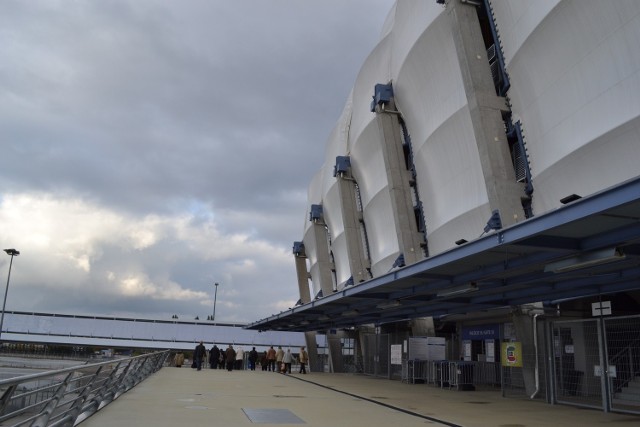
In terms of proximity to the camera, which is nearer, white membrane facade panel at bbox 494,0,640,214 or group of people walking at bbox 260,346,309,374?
white membrane facade panel at bbox 494,0,640,214

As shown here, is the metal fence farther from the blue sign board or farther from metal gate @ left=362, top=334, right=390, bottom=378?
metal gate @ left=362, top=334, right=390, bottom=378

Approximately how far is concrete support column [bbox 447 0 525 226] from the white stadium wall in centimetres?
31

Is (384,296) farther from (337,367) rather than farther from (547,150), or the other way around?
(337,367)

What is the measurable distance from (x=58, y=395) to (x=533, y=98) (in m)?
16.0

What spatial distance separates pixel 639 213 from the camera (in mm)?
8844

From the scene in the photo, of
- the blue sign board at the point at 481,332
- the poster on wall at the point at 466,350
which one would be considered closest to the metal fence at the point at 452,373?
the blue sign board at the point at 481,332

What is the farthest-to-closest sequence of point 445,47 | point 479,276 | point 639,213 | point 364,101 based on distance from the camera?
point 364,101 → point 445,47 → point 479,276 → point 639,213

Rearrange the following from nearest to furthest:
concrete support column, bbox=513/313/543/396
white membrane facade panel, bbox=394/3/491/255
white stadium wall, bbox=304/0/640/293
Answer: white stadium wall, bbox=304/0/640/293 < concrete support column, bbox=513/313/543/396 < white membrane facade panel, bbox=394/3/491/255

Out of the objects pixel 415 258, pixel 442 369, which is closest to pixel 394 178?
pixel 415 258

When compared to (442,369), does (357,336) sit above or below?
above

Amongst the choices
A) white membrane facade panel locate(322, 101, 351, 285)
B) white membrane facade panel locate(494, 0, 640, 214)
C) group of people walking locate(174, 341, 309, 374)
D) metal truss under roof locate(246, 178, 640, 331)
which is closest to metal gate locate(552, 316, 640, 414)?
metal truss under roof locate(246, 178, 640, 331)

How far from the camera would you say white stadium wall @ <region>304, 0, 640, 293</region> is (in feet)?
48.8

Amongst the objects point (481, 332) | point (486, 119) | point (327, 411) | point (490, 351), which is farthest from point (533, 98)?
point (481, 332)

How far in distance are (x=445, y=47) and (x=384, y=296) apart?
Answer: 33.7ft
